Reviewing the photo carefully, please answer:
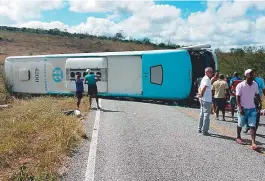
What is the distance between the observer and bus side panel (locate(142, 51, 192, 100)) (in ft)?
56.3

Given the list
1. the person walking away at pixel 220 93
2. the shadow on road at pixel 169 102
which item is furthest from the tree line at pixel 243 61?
the person walking away at pixel 220 93

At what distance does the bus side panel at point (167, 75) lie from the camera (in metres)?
17.2

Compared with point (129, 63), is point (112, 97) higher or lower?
lower

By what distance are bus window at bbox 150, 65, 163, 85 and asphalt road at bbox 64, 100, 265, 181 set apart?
6.65m

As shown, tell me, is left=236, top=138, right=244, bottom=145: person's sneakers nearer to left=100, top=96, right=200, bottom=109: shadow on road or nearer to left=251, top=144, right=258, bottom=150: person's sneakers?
left=251, top=144, right=258, bottom=150: person's sneakers

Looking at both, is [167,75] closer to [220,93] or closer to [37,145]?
[220,93]

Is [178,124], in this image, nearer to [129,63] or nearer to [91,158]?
[91,158]

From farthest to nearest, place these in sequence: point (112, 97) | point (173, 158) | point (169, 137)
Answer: point (112, 97) < point (169, 137) < point (173, 158)

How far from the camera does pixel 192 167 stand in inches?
254

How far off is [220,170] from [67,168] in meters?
2.59

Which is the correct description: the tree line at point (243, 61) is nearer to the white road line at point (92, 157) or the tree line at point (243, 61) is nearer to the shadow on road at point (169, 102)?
the shadow on road at point (169, 102)

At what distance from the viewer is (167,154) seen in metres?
7.32

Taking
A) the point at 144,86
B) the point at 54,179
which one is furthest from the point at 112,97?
the point at 54,179

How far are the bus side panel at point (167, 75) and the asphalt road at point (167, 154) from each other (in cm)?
611
